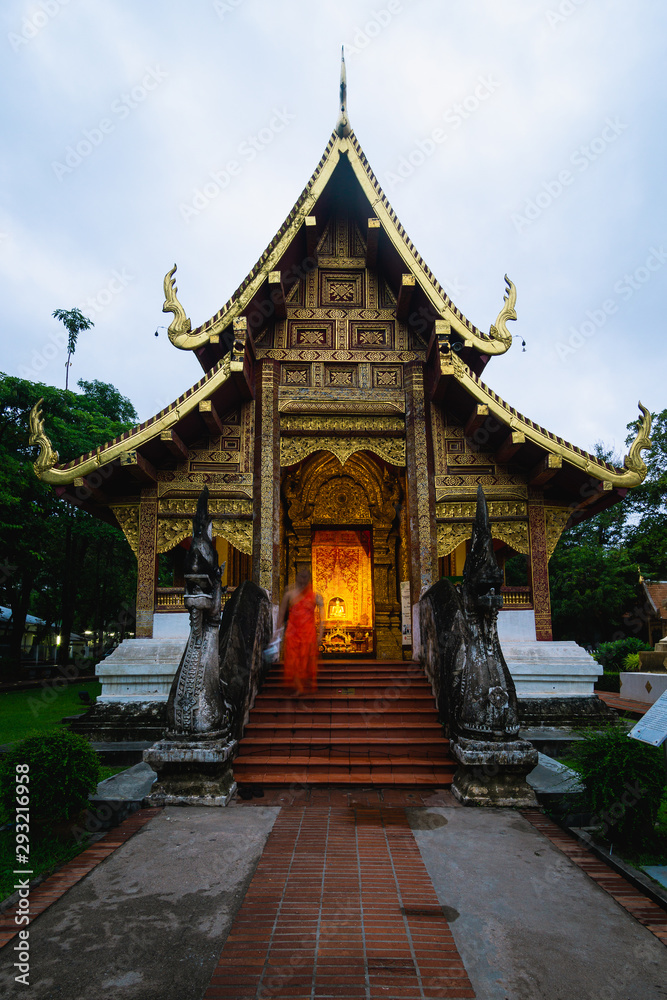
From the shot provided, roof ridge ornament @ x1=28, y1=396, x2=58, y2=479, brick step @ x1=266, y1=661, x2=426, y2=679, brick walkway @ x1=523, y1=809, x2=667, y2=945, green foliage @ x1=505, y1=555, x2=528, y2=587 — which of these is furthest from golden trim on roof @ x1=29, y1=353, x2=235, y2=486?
green foliage @ x1=505, y1=555, x2=528, y2=587

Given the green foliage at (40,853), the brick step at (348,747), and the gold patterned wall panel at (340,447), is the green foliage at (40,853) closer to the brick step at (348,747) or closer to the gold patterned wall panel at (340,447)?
the brick step at (348,747)

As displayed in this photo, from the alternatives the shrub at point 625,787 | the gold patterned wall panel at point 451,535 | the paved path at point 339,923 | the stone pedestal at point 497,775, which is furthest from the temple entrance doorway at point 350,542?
the paved path at point 339,923

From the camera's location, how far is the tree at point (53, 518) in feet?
52.3

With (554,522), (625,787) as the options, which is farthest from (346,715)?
(554,522)

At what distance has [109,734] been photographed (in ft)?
23.5

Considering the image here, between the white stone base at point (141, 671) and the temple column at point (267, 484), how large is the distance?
1.44 meters

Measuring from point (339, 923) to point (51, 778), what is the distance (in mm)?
2451

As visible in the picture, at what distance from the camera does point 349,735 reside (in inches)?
227

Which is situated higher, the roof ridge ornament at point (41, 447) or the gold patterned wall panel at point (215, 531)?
the roof ridge ornament at point (41, 447)

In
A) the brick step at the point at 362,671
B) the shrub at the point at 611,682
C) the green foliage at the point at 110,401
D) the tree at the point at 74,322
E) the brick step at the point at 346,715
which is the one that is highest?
the tree at the point at 74,322

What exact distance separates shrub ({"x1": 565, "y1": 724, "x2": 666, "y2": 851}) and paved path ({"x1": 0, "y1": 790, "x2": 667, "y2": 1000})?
0.49 m

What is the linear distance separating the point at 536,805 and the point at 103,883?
3.12 metres

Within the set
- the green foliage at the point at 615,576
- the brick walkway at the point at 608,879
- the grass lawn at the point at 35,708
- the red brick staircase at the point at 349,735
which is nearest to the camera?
the brick walkway at the point at 608,879

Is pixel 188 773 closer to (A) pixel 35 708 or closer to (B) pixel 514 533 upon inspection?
(B) pixel 514 533
